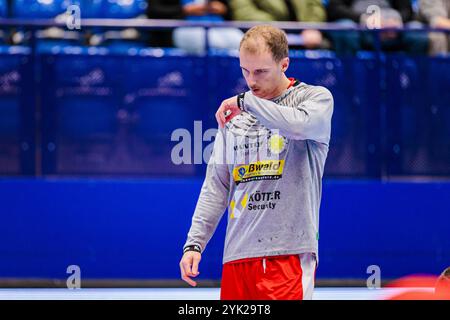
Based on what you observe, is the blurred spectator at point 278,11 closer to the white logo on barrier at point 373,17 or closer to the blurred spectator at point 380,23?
the blurred spectator at point 380,23

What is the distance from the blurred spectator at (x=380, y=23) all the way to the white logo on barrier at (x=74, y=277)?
266 centimetres

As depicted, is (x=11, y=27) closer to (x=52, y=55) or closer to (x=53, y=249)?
(x=52, y=55)

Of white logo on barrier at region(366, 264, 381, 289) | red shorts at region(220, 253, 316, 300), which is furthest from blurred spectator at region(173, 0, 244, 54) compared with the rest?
red shorts at region(220, 253, 316, 300)

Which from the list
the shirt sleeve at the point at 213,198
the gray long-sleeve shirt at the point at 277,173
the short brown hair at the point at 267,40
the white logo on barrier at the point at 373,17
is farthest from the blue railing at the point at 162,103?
the short brown hair at the point at 267,40

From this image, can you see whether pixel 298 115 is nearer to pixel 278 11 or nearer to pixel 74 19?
pixel 74 19

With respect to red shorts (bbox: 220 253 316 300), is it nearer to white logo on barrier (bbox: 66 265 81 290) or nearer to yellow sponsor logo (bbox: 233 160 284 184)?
yellow sponsor logo (bbox: 233 160 284 184)

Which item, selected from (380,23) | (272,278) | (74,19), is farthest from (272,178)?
(380,23)

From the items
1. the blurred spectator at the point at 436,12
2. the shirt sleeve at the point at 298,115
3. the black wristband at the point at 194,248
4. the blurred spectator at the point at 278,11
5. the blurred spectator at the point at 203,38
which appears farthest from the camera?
the blurred spectator at the point at 436,12

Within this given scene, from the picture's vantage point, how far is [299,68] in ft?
21.3

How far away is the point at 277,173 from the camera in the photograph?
9.98 feet

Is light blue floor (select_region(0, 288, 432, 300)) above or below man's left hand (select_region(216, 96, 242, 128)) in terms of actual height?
below

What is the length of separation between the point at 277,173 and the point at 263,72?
14.6 inches

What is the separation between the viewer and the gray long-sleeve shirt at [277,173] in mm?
2967

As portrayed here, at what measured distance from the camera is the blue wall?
640 centimetres
